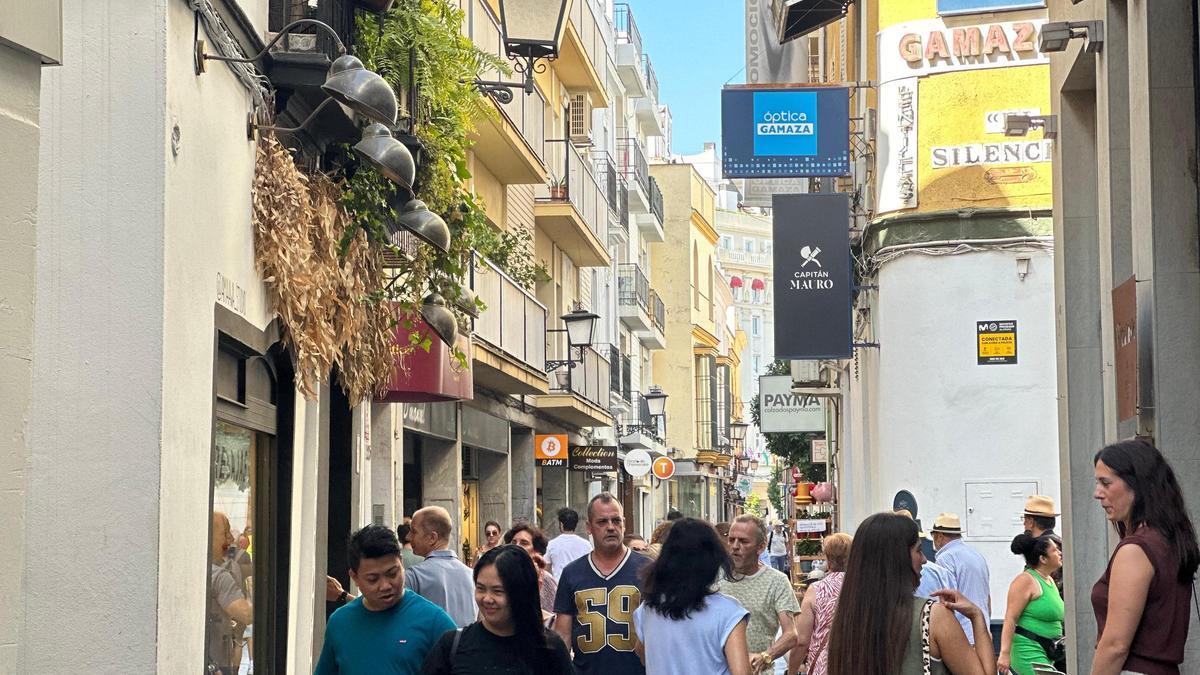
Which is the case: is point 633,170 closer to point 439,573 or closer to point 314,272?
point 314,272

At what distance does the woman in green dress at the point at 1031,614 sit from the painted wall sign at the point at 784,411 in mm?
28701

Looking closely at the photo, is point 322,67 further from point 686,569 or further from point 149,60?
point 686,569

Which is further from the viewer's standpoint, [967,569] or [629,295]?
[629,295]

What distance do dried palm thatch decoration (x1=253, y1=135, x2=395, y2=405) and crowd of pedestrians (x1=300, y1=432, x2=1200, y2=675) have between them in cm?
136

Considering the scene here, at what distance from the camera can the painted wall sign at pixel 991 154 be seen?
1975cm

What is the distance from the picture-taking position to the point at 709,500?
2963 inches

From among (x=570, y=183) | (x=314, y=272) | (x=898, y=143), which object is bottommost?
(x=314, y=272)

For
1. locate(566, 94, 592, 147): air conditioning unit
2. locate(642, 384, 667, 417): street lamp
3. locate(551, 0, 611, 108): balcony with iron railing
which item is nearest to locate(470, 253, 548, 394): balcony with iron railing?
locate(551, 0, 611, 108): balcony with iron railing

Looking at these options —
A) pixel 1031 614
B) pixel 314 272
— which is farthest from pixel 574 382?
pixel 314 272

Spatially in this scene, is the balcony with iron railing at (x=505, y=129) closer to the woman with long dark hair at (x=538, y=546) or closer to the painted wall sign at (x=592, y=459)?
the woman with long dark hair at (x=538, y=546)

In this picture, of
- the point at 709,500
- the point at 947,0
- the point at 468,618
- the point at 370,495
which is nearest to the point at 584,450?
the point at 370,495

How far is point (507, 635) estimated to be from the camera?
6449 mm

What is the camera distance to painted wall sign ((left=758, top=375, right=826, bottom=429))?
40.9 meters

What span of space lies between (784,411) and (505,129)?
806 inches
